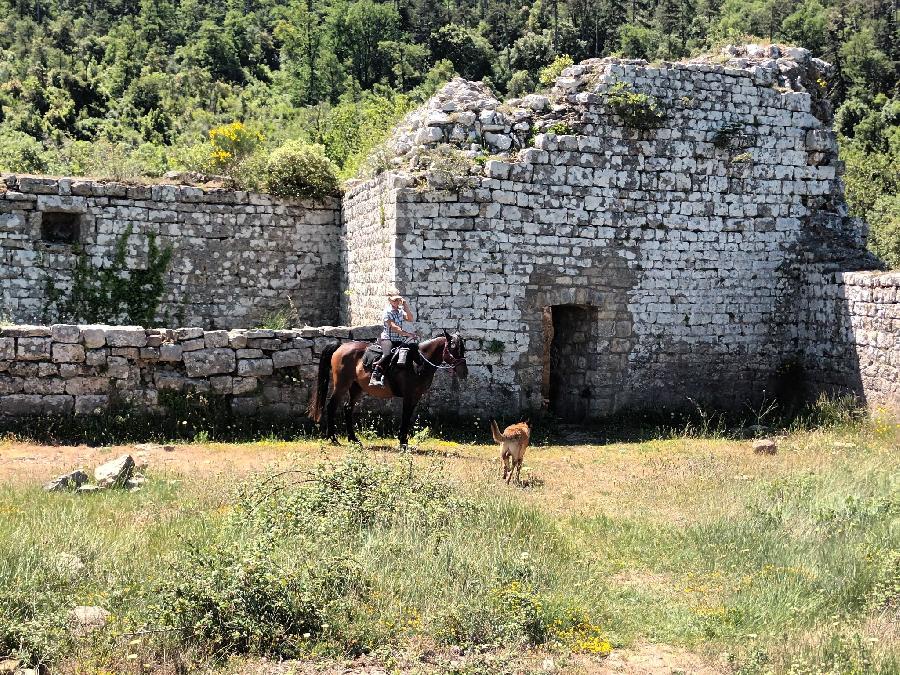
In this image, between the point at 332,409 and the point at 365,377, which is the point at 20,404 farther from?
the point at 365,377

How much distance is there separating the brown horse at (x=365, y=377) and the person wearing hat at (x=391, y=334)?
0.12 meters

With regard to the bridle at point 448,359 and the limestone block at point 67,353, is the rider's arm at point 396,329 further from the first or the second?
the limestone block at point 67,353

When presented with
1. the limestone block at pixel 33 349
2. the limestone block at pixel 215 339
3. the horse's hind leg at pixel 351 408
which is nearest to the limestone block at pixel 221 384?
the limestone block at pixel 215 339

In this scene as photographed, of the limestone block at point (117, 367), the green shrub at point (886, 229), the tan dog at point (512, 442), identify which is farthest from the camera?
the green shrub at point (886, 229)

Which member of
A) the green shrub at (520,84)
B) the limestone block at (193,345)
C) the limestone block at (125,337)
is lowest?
the limestone block at (193,345)

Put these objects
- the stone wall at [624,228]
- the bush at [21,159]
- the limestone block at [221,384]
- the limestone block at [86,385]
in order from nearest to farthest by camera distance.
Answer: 1. the limestone block at [86,385]
2. the limestone block at [221,384]
3. the stone wall at [624,228]
4. the bush at [21,159]

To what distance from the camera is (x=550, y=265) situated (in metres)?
12.5

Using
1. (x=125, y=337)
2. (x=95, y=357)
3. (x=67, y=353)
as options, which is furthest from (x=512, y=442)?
(x=67, y=353)

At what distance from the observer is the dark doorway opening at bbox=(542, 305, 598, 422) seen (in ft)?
42.8

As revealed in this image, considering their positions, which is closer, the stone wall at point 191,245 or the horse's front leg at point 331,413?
the horse's front leg at point 331,413

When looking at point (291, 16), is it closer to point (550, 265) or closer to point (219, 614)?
point (550, 265)

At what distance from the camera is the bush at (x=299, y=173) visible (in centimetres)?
1520

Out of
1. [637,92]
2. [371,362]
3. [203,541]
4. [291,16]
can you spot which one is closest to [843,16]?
[291,16]

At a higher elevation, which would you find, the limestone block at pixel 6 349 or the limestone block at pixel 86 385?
the limestone block at pixel 6 349
